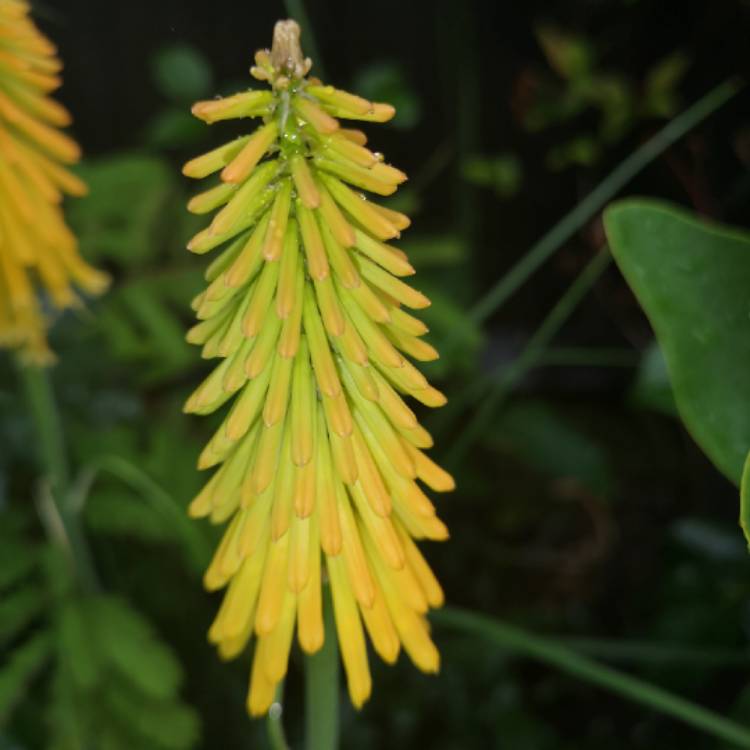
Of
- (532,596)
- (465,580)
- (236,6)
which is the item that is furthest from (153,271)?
(532,596)

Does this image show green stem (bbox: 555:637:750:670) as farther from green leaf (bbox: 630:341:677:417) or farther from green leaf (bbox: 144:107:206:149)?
green leaf (bbox: 144:107:206:149)

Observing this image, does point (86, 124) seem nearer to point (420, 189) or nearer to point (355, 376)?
point (420, 189)

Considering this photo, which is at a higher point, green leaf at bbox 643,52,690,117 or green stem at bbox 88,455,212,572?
green leaf at bbox 643,52,690,117

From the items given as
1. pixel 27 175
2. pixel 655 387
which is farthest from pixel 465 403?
pixel 27 175

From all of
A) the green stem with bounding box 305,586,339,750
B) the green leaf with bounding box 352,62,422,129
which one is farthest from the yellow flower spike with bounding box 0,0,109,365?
the green leaf with bounding box 352,62,422,129

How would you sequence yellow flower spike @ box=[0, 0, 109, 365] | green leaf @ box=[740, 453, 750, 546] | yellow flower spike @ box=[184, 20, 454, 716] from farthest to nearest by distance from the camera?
yellow flower spike @ box=[0, 0, 109, 365] → green leaf @ box=[740, 453, 750, 546] → yellow flower spike @ box=[184, 20, 454, 716]

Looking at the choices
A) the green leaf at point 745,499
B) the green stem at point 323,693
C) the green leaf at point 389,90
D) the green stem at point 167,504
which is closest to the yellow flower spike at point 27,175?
the green stem at point 167,504
